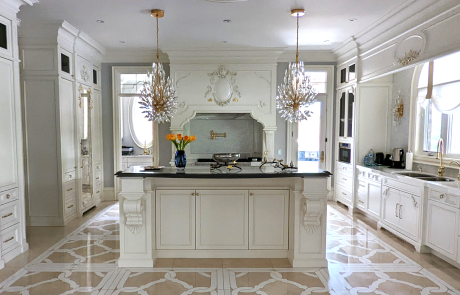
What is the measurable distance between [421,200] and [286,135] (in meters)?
2.99

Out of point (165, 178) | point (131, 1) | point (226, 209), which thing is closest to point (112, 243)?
point (165, 178)

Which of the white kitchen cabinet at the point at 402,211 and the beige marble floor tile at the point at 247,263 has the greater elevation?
the white kitchen cabinet at the point at 402,211

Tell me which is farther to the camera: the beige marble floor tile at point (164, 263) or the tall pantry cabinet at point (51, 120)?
the tall pantry cabinet at point (51, 120)

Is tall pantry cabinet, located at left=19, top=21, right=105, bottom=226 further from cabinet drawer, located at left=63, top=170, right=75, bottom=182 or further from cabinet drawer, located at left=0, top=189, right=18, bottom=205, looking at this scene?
Result: cabinet drawer, located at left=0, top=189, right=18, bottom=205

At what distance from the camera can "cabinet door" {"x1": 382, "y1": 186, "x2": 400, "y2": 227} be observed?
4.10 meters

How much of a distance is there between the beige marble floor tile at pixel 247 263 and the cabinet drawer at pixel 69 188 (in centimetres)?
280

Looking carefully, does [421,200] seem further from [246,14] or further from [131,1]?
[131,1]

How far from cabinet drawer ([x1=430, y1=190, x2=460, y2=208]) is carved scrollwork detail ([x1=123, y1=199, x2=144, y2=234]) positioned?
3126mm

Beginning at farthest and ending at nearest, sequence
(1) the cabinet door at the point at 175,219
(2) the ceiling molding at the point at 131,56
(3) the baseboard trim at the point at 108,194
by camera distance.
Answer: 1. (3) the baseboard trim at the point at 108,194
2. (2) the ceiling molding at the point at 131,56
3. (1) the cabinet door at the point at 175,219

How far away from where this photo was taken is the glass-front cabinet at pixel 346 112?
553 centimetres

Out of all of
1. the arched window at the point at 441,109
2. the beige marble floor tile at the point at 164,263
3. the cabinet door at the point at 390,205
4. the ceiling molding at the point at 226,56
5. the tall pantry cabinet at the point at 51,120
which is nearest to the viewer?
the beige marble floor tile at the point at 164,263

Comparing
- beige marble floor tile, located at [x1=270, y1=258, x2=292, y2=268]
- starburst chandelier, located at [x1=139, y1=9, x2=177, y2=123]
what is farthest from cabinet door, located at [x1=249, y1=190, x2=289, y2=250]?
starburst chandelier, located at [x1=139, y1=9, x2=177, y2=123]

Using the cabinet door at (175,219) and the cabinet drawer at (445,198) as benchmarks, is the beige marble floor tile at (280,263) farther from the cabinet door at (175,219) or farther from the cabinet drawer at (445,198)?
the cabinet drawer at (445,198)

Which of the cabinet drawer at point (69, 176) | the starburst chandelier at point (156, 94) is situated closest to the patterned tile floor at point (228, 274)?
the cabinet drawer at point (69, 176)
